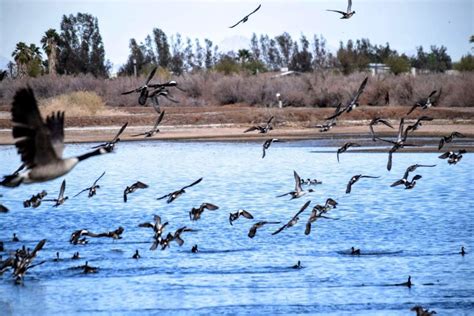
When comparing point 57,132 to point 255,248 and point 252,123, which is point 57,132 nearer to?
point 255,248

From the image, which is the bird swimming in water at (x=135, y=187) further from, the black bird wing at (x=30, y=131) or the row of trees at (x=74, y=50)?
the row of trees at (x=74, y=50)

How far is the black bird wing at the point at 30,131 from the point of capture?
10586 mm

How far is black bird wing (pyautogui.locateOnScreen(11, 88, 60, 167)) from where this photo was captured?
1059cm

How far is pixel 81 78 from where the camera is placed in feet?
217

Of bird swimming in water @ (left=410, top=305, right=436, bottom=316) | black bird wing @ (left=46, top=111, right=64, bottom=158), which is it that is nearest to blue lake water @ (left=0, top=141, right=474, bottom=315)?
bird swimming in water @ (left=410, top=305, right=436, bottom=316)

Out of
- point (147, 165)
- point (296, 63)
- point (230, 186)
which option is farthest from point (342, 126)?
point (296, 63)

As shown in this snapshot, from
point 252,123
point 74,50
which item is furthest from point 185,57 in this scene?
point 252,123

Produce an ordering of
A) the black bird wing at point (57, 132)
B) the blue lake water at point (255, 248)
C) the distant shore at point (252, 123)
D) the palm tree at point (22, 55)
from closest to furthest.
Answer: the black bird wing at point (57, 132)
the blue lake water at point (255, 248)
the distant shore at point (252, 123)
the palm tree at point (22, 55)

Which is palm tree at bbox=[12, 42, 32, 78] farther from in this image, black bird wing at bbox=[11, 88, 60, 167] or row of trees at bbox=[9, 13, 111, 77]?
black bird wing at bbox=[11, 88, 60, 167]

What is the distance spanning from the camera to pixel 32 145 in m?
10.9

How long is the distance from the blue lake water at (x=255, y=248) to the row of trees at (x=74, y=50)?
52820 millimetres

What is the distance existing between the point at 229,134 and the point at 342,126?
5021 mm

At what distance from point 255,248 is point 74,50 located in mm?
70133

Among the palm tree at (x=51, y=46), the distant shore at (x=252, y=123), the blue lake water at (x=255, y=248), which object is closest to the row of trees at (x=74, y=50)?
the palm tree at (x=51, y=46)
